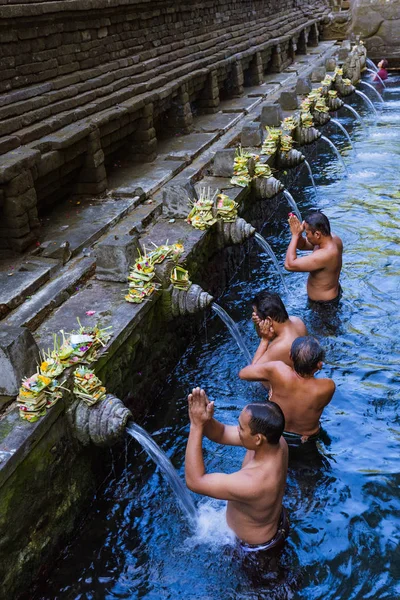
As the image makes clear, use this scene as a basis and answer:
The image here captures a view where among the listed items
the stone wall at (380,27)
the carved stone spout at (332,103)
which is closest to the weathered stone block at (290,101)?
the carved stone spout at (332,103)

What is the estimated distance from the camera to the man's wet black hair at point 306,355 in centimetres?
459

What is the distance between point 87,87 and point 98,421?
247 inches

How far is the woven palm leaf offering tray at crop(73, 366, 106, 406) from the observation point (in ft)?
14.4

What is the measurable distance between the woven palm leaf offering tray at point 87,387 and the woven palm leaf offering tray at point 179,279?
184cm

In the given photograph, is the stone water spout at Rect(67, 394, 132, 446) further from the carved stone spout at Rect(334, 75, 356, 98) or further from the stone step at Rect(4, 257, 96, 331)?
the carved stone spout at Rect(334, 75, 356, 98)

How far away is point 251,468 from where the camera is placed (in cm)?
371

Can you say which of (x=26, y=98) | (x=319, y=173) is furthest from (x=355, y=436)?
(x=319, y=173)

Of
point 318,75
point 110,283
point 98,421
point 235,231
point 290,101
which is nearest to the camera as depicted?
point 98,421

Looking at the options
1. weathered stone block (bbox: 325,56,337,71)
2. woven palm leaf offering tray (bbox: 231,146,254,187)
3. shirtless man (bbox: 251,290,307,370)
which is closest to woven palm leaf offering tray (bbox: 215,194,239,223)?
woven palm leaf offering tray (bbox: 231,146,254,187)

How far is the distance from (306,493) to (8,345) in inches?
105

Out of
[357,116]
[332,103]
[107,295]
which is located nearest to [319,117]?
[332,103]

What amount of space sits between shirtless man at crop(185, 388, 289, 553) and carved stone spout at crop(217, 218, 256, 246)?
3.94 meters

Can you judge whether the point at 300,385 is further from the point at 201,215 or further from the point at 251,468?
the point at 201,215

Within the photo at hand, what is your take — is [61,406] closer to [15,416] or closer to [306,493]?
[15,416]
